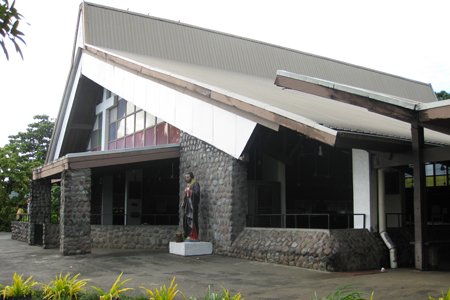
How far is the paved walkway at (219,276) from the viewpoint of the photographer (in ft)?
24.3

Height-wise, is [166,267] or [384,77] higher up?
[384,77]

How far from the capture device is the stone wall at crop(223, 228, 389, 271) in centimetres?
977

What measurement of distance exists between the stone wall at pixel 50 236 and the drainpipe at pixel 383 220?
1097 cm

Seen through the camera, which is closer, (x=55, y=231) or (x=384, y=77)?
(x=55, y=231)

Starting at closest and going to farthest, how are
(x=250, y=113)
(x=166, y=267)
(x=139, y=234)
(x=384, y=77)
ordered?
(x=166, y=267)
(x=250, y=113)
(x=139, y=234)
(x=384, y=77)

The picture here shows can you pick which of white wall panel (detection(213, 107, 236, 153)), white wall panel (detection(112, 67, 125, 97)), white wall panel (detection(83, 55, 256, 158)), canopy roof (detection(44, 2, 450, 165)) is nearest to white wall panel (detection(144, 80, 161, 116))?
white wall panel (detection(83, 55, 256, 158))

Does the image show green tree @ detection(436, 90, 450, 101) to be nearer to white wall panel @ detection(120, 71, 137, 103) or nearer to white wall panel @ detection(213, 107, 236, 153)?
white wall panel @ detection(120, 71, 137, 103)

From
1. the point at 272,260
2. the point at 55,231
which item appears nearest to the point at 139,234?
the point at 55,231

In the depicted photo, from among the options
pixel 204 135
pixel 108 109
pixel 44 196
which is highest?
pixel 108 109

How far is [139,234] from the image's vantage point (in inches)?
589

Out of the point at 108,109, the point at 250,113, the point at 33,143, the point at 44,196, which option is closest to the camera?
the point at 250,113

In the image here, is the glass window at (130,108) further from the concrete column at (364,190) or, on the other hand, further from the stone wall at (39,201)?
the concrete column at (364,190)

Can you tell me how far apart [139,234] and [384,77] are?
65.6 feet

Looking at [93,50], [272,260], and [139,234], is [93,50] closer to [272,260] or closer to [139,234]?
[139,234]
